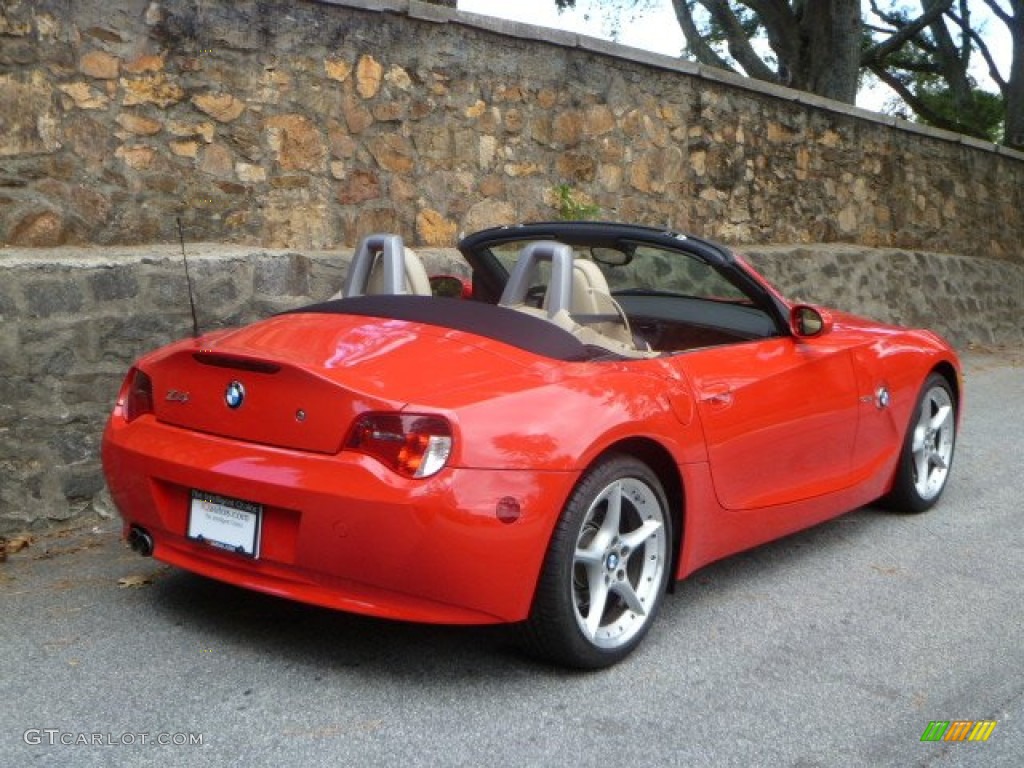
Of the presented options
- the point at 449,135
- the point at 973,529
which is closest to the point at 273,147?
the point at 449,135

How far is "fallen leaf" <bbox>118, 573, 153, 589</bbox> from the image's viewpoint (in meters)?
4.58

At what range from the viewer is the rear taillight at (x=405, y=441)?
11.4 ft

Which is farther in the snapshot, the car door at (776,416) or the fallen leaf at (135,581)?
the fallen leaf at (135,581)

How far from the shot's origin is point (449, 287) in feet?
17.9

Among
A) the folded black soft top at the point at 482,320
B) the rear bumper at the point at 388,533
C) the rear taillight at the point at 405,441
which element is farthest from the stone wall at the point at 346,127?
the rear taillight at the point at 405,441

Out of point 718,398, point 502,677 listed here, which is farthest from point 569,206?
point 502,677

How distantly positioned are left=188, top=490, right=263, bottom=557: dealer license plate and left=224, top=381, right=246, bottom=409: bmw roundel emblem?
0.91 feet

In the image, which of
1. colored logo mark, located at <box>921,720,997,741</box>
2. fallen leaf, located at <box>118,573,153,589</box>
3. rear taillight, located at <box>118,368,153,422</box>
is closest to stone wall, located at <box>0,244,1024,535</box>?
fallen leaf, located at <box>118,573,153,589</box>

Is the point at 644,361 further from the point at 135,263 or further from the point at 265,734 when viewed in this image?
the point at 135,263

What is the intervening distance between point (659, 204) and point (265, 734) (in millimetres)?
7422

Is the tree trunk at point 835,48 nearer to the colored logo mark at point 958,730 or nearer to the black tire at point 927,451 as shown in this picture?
the black tire at point 927,451

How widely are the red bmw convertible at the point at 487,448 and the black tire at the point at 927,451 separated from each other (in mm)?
814

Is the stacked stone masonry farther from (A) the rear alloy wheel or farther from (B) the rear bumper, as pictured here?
(A) the rear alloy wheel

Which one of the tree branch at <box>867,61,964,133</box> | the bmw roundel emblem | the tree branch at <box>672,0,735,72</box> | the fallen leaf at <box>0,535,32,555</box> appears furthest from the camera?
the tree branch at <box>867,61,964,133</box>
